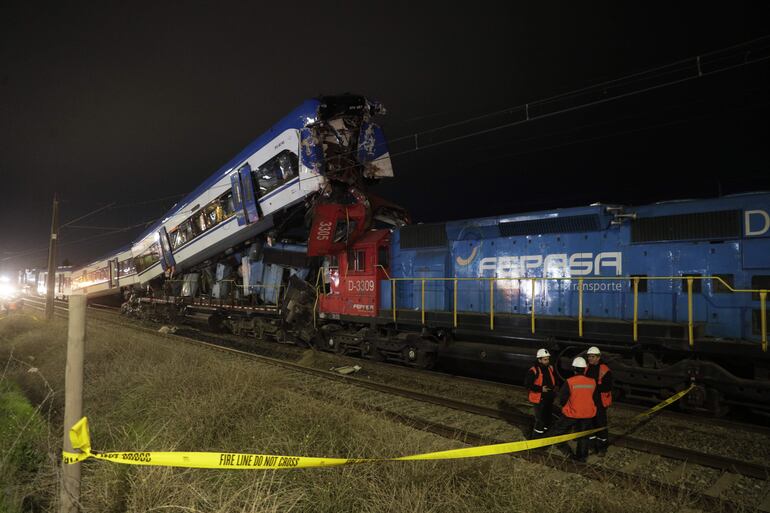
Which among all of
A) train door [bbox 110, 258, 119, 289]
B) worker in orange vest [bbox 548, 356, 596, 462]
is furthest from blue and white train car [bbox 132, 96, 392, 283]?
train door [bbox 110, 258, 119, 289]

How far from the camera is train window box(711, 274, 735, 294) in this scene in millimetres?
→ 7070

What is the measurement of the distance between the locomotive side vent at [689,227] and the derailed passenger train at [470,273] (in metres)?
0.02

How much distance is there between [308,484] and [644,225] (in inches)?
273

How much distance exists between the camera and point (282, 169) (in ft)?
44.8

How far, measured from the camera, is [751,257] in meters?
6.89

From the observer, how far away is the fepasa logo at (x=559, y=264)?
8.18 meters

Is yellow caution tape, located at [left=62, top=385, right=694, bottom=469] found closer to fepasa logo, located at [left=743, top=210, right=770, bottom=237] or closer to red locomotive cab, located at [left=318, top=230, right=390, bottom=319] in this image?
fepasa logo, located at [left=743, top=210, right=770, bottom=237]

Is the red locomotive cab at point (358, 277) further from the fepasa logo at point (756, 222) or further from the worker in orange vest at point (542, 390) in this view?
the fepasa logo at point (756, 222)

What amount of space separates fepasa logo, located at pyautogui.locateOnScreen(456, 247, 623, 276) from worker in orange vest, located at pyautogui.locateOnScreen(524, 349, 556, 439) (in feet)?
11.0

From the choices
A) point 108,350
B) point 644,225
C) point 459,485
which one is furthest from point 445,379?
point 108,350

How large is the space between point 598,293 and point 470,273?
105 inches

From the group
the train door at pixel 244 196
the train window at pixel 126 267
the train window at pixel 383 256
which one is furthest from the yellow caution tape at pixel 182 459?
the train window at pixel 126 267

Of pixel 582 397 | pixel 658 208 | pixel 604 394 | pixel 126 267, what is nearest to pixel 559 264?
pixel 658 208

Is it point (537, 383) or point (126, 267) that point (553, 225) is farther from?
point (126, 267)
